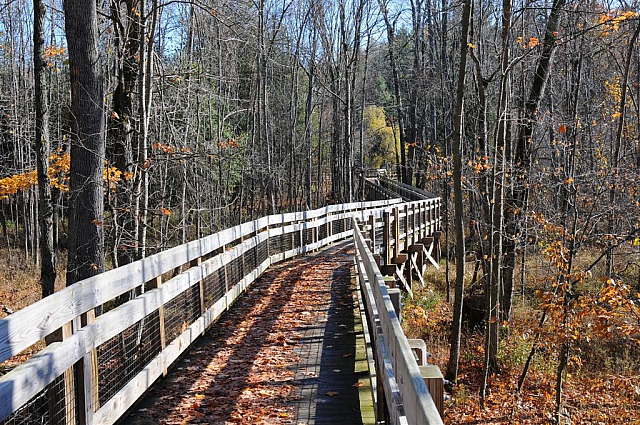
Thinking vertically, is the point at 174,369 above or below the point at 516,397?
above

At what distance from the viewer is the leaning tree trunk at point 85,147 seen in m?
7.93

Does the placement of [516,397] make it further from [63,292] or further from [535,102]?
[63,292]

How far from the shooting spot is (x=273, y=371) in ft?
24.0

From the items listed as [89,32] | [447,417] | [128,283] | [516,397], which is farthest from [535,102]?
[128,283]

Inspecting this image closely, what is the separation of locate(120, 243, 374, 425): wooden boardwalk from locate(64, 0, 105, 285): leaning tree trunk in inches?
71.6

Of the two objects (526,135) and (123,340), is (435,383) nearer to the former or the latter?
(123,340)

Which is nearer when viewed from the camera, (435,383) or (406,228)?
(435,383)

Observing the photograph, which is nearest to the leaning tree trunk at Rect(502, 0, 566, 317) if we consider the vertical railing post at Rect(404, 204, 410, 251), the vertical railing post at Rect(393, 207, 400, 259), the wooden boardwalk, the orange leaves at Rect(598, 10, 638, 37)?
the orange leaves at Rect(598, 10, 638, 37)

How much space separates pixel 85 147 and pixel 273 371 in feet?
11.8

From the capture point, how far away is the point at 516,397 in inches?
555

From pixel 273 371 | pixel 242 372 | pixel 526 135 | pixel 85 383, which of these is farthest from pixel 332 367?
pixel 526 135

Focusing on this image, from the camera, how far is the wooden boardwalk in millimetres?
5926

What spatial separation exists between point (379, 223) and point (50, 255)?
9.34m

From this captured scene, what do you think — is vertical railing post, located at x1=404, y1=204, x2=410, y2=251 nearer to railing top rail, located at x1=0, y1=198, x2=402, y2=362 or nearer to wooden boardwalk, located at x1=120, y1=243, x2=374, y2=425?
wooden boardwalk, located at x1=120, y1=243, x2=374, y2=425
